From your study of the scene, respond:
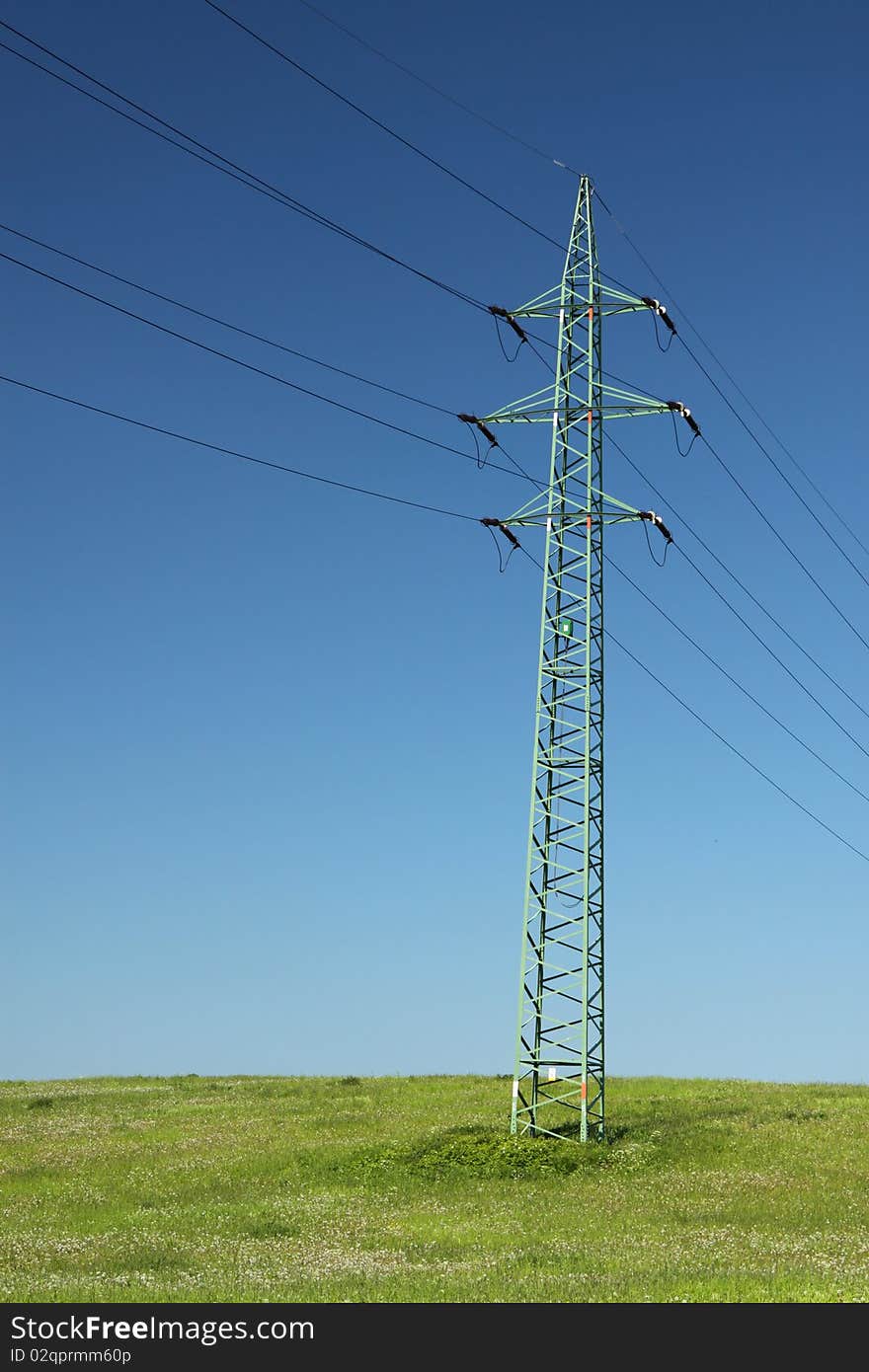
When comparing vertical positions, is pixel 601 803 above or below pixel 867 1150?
above

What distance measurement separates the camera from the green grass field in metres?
23.8

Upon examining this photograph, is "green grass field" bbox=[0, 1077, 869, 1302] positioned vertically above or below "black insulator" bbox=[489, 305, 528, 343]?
below

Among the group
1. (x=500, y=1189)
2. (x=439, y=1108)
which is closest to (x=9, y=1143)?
(x=439, y=1108)

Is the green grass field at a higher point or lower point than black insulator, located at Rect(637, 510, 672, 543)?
lower

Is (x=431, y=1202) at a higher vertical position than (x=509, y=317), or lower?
lower

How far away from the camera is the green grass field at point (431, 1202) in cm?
2375

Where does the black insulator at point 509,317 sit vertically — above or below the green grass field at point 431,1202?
above

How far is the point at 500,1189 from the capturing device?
117ft

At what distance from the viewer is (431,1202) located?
34844 millimetres

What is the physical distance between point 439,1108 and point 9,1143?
50.0ft

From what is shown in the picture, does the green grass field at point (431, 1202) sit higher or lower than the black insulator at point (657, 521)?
lower
